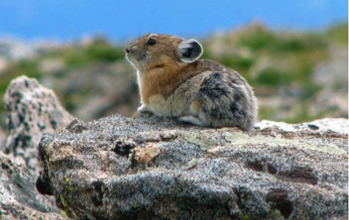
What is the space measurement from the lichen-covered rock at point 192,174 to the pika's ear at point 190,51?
1966mm

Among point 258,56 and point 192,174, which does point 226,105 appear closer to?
point 192,174

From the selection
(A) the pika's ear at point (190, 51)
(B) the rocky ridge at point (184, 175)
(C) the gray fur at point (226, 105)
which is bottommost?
(B) the rocky ridge at point (184, 175)

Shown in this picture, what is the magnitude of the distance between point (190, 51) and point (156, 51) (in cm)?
44

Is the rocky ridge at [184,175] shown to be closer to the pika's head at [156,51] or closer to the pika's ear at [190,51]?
the pika's ear at [190,51]

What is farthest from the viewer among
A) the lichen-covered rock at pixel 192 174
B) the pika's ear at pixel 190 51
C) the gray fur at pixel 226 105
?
the pika's ear at pixel 190 51

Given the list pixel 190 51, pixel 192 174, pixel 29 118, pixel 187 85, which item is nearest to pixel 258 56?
pixel 29 118

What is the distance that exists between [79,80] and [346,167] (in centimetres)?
2187

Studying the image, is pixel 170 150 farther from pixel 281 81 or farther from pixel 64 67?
pixel 64 67

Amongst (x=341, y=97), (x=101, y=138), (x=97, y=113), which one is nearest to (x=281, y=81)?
(x=341, y=97)

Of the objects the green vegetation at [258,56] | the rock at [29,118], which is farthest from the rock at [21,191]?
the green vegetation at [258,56]

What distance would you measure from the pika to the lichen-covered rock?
895 millimetres

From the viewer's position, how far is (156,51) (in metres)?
10.7

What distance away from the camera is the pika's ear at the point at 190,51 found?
10.4 meters

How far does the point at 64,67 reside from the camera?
31797mm
